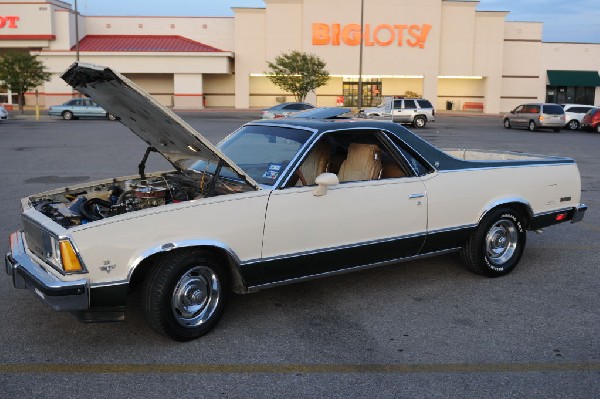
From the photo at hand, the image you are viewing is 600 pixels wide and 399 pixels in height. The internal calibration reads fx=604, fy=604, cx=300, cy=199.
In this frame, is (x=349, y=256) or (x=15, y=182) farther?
(x=15, y=182)

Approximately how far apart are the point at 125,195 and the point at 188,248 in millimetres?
929

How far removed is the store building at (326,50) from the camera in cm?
4984

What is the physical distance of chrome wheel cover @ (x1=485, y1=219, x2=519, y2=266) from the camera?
5969mm

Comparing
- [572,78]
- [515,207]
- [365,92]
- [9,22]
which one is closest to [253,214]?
[515,207]

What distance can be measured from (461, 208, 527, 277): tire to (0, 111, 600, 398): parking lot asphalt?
0.15m

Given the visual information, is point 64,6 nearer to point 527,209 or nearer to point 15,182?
point 15,182

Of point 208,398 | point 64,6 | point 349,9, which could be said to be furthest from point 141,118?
point 64,6

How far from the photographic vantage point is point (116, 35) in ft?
179

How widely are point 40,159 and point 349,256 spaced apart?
13.2 metres

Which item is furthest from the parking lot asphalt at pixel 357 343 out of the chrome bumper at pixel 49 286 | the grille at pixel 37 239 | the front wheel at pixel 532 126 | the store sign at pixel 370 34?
the store sign at pixel 370 34

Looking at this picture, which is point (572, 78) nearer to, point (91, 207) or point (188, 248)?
point (91, 207)

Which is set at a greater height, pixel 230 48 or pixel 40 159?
pixel 230 48

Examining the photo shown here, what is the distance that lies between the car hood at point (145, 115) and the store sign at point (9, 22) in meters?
50.4

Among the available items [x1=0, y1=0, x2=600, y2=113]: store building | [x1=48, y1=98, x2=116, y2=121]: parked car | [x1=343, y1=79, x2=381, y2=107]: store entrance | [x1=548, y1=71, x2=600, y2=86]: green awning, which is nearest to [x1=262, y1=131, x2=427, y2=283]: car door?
[x1=48, y1=98, x2=116, y2=121]: parked car
